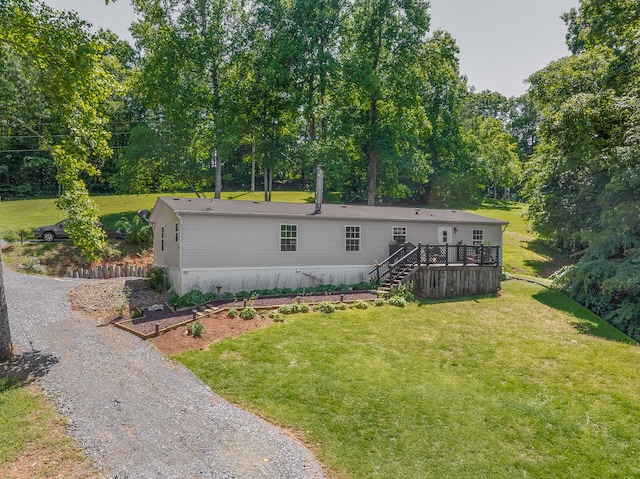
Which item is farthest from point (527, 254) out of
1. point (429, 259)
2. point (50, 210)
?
point (50, 210)

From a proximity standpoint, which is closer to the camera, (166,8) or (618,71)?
(618,71)

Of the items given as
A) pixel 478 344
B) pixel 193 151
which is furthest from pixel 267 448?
pixel 193 151

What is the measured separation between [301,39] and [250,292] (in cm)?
2081

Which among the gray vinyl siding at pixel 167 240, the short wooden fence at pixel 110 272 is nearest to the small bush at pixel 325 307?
the gray vinyl siding at pixel 167 240

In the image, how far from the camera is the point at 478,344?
33.7 ft

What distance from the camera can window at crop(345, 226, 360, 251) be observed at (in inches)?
665

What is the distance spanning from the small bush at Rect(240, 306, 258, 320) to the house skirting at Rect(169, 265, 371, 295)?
2219 mm

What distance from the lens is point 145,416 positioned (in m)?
6.29

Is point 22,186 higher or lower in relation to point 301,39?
lower

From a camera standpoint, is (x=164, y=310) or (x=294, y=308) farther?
(x=164, y=310)

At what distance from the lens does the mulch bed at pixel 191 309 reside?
10.5 meters

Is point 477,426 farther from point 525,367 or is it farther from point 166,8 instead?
point 166,8

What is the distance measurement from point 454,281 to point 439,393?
950 centimetres

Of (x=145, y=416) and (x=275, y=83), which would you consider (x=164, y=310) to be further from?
(x=275, y=83)
